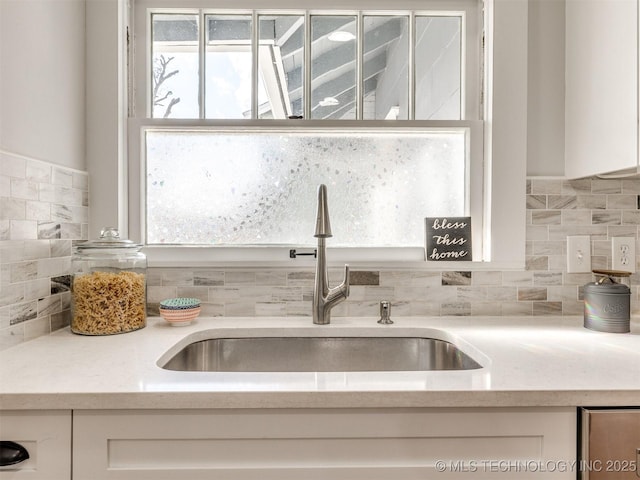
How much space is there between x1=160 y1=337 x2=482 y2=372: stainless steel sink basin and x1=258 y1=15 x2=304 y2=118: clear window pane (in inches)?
33.9

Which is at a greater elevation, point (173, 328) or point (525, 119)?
point (525, 119)

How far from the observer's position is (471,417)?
802 millimetres

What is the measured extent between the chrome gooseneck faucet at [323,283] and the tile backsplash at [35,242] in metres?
0.81

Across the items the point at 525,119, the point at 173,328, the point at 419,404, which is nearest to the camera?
the point at 419,404

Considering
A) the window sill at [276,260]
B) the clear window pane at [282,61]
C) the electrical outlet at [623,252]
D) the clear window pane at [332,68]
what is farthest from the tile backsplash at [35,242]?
the electrical outlet at [623,252]

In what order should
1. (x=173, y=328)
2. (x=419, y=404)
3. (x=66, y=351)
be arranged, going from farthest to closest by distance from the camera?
(x=173, y=328)
(x=66, y=351)
(x=419, y=404)

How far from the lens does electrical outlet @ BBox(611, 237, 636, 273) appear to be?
1.43 meters

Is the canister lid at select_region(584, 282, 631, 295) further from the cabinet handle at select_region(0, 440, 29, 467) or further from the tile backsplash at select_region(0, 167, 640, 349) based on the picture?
the cabinet handle at select_region(0, 440, 29, 467)

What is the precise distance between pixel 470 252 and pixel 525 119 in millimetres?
526

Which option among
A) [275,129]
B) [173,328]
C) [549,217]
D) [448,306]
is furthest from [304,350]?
[549,217]

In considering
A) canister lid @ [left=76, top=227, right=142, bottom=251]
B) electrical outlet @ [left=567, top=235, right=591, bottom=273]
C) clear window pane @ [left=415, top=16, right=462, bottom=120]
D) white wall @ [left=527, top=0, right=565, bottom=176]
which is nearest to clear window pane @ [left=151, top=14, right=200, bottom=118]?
canister lid @ [left=76, top=227, right=142, bottom=251]

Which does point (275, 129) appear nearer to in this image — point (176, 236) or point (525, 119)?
point (176, 236)

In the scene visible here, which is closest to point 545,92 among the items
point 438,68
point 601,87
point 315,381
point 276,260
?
point 601,87

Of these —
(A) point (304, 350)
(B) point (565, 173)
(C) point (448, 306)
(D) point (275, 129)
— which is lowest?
(A) point (304, 350)
